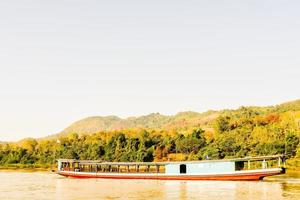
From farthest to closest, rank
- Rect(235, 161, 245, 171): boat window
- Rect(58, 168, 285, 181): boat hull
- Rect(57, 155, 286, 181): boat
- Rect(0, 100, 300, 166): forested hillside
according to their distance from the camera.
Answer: Rect(0, 100, 300, 166): forested hillside → Rect(235, 161, 245, 171): boat window → Rect(57, 155, 286, 181): boat → Rect(58, 168, 285, 181): boat hull

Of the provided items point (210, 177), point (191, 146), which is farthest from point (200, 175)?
point (191, 146)

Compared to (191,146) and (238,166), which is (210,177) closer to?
(238,166)

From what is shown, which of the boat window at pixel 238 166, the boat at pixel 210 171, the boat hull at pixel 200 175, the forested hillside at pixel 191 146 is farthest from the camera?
the forested hillside at pixel 191 146

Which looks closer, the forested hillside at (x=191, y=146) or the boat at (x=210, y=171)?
the boat at (x=210, y=171)

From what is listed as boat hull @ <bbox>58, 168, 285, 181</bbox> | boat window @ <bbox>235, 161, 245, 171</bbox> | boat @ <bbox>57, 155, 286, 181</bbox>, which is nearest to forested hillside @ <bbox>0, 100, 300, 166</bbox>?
boat window @ <bbox>235, 161, 245, 171</bbox>

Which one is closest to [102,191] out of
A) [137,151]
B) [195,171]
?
[195,171]

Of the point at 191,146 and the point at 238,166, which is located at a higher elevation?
the point at 191,146

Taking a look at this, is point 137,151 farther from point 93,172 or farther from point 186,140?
point 93,172

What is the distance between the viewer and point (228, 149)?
91188 millimetres

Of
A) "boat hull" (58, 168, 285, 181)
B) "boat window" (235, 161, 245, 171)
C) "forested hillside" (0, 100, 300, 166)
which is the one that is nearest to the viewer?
"boat hull" (58, 168, 285, 181)

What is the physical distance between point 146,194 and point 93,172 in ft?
88.6

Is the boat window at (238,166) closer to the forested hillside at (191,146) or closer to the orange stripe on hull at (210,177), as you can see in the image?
the orange stripe on hull at (210,177)

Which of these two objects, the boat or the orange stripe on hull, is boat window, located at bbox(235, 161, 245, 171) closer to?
the boat

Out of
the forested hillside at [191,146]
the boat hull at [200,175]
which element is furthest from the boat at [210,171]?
the forested hillside at [191,146]
